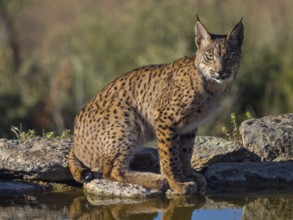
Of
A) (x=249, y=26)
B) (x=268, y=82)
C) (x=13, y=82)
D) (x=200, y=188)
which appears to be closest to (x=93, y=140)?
(x=200, y=188)

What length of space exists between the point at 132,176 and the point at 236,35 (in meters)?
1.71

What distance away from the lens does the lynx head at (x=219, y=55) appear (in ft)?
28.3

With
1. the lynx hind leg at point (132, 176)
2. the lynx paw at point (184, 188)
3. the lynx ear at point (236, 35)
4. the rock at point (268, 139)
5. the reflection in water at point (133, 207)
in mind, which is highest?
the lynx ear at point (236, 35)

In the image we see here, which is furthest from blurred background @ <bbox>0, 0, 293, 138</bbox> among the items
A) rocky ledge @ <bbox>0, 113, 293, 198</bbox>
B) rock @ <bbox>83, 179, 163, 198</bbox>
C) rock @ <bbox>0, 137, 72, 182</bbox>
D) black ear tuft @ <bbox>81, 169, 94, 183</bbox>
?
rock @ <bbox>83, 179, 163, 198</bbox>

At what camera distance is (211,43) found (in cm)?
884

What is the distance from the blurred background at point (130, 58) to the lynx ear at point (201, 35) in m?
8.88

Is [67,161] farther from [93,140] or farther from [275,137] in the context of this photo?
[275,137]

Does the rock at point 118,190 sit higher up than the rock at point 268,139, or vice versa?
the rock at point 268,139

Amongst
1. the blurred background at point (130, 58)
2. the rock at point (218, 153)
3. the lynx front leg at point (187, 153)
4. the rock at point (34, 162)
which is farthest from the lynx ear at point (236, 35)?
the blurred background at point (130, 58)

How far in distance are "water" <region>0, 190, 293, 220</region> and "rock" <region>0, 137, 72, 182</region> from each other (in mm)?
283

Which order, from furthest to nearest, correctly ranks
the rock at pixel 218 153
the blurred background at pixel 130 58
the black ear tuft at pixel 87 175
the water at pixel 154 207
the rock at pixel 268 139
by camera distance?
1. the blurred background at pixel 130 58
2. the rock at pixel 268 139
3. the rock at pixel 218 153
4. the black ear tuft at pixel 87 175
5. the water at pixel 154 207

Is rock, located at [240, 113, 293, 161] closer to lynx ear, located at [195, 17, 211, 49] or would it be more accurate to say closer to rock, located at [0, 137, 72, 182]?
lynx ear, located at [195, 17, 211, 49]

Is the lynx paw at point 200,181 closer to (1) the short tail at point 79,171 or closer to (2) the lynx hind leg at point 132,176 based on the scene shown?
(2) the lynx hind leg at point 132,176

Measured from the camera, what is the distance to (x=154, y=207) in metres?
8.13
